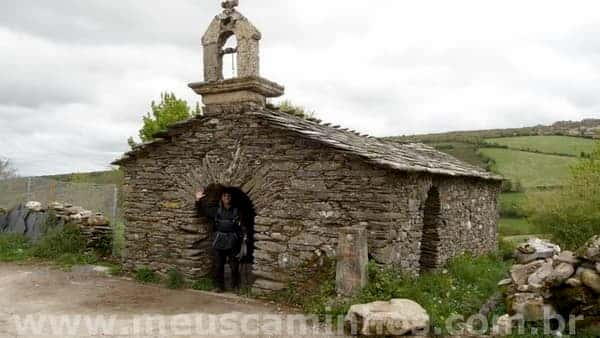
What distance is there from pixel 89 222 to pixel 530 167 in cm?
2048

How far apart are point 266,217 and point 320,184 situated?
3.75 feet

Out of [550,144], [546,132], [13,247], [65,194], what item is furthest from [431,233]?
[546,132]

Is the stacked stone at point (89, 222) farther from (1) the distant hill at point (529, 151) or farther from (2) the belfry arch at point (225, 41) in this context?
(1) the distant hill at point (529, 151)

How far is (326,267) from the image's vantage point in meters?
7.61

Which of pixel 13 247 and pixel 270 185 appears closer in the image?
pixel 270 185

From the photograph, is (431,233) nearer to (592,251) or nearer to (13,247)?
(592,251)

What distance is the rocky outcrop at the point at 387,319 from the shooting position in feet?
19.3

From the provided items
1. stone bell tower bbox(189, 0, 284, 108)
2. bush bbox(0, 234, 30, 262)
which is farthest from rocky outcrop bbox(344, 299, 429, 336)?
bush bbox(0, 234, 30, 262)

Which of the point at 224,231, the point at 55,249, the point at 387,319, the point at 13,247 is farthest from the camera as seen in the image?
the point at 13,247

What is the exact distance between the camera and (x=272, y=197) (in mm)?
8211

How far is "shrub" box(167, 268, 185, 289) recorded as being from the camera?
892cm

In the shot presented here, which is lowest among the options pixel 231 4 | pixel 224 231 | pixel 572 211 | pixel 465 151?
pixel 224 231

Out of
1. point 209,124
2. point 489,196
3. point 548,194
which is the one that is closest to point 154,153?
point 209,124

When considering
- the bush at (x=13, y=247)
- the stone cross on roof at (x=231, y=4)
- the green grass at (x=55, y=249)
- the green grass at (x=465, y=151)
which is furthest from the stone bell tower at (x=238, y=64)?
the green grass at (x=465, y=151)
